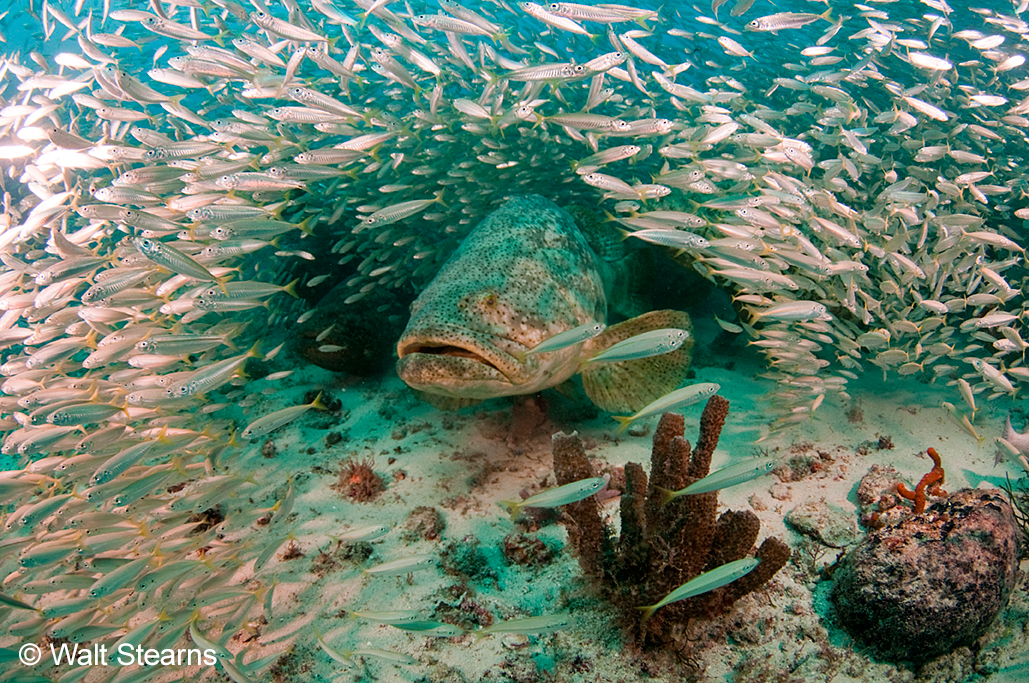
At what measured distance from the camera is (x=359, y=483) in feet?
14.6

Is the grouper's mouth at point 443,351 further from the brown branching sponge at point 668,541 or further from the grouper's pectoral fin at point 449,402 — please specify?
the grouper's pectoral fin at point 449,402

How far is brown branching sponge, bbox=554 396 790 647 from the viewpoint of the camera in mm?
2904

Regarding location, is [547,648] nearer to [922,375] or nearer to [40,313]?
[40,313]

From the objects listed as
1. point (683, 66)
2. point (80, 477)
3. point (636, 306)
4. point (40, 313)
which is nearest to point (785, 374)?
point (636, 306)

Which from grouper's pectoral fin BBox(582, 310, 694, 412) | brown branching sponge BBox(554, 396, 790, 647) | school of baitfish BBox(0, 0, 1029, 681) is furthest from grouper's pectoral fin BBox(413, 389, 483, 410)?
brown branching sponge BBox(554, 396, 790, 647)

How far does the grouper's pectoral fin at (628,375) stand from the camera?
14.6 feet

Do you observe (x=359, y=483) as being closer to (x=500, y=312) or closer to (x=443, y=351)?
(x=443, y=351)

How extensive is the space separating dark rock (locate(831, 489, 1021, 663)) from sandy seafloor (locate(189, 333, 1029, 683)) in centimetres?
20

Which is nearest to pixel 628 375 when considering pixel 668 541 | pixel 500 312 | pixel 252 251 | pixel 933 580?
pixel 500 312

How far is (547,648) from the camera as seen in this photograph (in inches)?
119

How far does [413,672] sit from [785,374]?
487 cm

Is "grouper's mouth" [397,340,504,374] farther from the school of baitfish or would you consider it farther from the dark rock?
the dark rock

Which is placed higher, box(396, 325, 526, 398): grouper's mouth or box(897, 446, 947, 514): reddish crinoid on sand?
box(396, 325, 526, 398): grouper's mouth

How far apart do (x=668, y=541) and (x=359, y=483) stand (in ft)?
9.72
